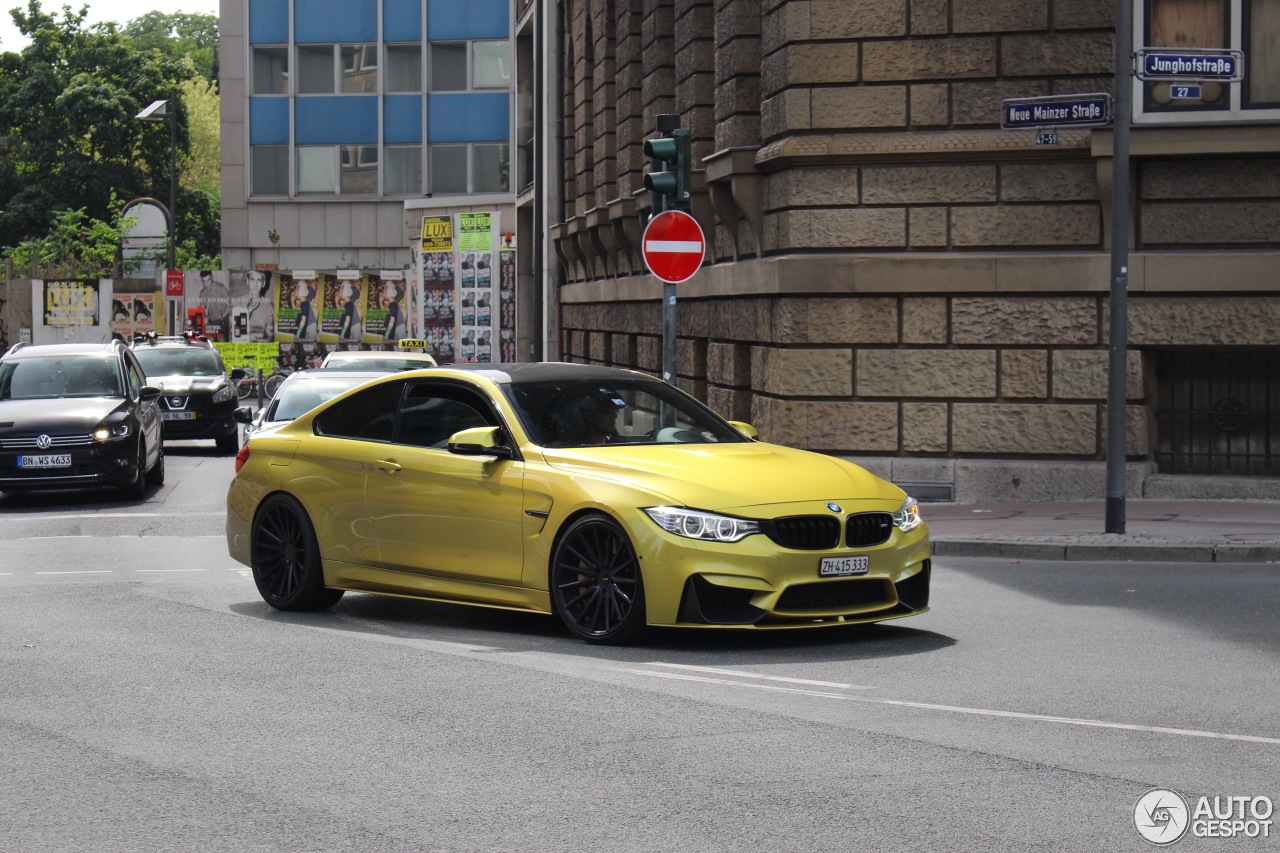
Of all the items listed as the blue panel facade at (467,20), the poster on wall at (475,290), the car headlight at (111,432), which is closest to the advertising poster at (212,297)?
the poster on wall at (475,290)

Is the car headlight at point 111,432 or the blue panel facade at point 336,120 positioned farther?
the blue panel facade at point 336,120

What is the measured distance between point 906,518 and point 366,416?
3.21 metres

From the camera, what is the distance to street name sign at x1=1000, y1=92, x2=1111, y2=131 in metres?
14.5

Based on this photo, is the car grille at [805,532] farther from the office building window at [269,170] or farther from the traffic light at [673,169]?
the office building window at [269,170]

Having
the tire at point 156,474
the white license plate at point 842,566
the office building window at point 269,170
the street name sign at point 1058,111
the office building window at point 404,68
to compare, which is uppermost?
the office building window at point 404,68

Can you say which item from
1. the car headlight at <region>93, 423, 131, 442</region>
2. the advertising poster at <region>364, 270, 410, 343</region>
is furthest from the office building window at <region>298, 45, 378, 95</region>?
the car headlight at <region>93, 423, 131, 442</region>

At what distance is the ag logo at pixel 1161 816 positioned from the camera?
5.61 m

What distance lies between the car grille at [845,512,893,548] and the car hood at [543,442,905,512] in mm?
105

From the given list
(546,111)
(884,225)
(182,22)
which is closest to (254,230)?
(546,111)

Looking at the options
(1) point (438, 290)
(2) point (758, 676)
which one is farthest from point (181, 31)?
(2) point (758, 676)

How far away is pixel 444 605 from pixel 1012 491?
8.12 meters

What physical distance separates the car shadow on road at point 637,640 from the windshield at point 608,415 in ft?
→ 3.34

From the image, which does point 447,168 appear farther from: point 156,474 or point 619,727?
point 619,727

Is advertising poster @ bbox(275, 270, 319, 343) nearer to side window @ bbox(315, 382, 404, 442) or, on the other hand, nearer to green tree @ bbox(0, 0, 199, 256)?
side window @ bbox(315, 382, 404, 442)
